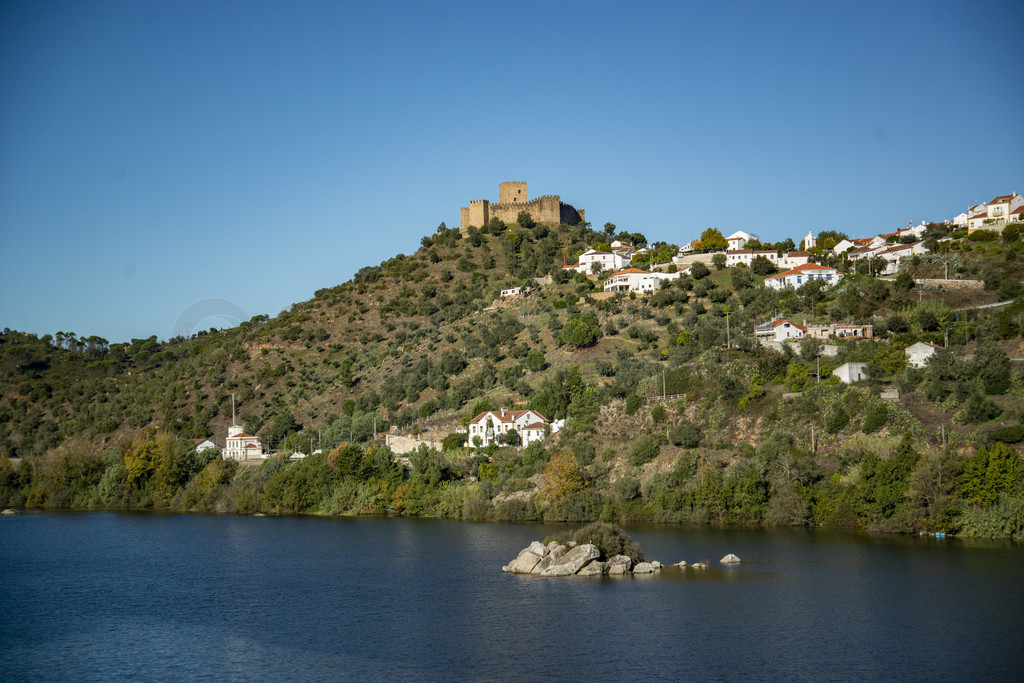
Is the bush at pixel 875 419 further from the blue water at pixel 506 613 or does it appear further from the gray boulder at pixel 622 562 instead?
the gray boulder at pixel 622 562

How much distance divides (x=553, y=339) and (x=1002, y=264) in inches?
1339

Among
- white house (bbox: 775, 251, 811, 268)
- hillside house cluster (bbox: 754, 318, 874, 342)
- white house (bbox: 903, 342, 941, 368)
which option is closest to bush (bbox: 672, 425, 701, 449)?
white house (bbox: 903, 342, 941, 368)

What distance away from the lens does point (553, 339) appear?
7512 cm

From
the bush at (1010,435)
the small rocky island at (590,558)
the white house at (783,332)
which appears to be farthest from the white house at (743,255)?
the small rocky island at (590,558)

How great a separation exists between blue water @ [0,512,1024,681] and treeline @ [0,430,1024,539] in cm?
205

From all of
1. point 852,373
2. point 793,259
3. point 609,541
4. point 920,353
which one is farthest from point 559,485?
point 793,259

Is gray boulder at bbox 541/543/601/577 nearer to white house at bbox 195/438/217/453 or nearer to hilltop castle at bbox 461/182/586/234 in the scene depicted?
white house at bbox 195/438/217/453

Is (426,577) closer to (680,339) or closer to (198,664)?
(198,664)

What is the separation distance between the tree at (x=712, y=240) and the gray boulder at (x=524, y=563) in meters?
63.8

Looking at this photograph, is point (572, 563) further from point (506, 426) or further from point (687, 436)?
point (506, 426)

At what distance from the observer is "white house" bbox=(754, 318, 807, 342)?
62.4 m

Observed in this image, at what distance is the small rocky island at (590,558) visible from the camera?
1362 inches

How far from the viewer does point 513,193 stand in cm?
11138

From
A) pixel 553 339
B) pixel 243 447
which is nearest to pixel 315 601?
pixel 243 447
